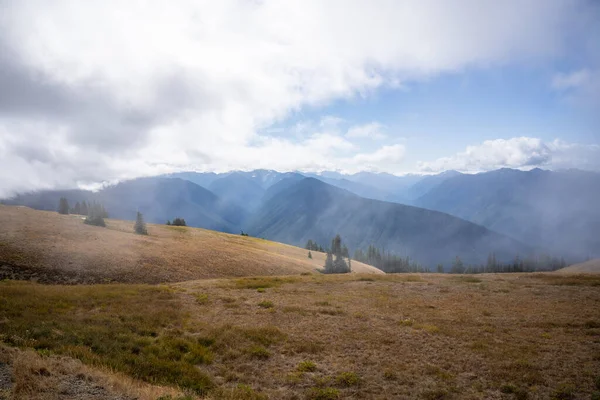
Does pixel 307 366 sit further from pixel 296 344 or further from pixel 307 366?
pixel 296 344

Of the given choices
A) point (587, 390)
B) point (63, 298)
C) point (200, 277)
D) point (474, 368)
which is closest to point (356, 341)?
point (474, 368)

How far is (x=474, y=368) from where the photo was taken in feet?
45.3

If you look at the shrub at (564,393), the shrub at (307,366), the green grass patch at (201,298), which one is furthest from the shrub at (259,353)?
the shrub at (564,393)

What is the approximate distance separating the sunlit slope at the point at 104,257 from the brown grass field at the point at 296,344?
497 inches

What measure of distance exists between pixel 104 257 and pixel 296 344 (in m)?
37.8

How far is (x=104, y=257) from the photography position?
41.9 m

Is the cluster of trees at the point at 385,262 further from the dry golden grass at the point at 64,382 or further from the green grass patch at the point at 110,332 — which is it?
the dry golden grass at the point at 64,382


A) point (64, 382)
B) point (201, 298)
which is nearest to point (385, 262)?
point (201, 298)

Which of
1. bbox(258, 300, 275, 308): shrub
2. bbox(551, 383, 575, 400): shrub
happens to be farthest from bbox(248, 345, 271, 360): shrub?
bbox(551, 383, 575, 400): shrub

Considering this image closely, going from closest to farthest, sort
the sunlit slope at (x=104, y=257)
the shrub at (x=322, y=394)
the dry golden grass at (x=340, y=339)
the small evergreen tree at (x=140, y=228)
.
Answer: the shrub at (x=322, y=394) < the dry golden grass at (x=340, y=339) < the sunlit slope at (x=104, y=257) < the small evergreen tree at (x=140, y=228)

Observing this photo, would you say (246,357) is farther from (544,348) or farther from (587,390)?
(544,348)

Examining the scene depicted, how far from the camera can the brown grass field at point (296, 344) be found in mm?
11234

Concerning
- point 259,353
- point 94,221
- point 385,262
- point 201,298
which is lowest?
point 385,262

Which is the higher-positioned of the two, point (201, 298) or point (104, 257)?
point (104, 257)
